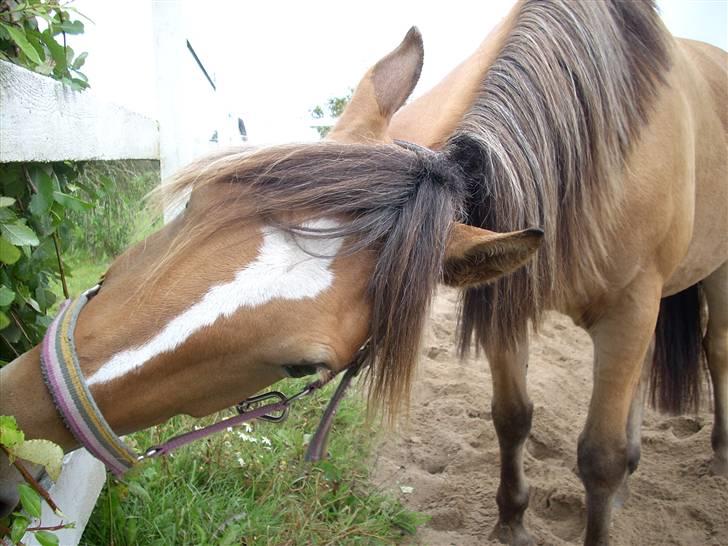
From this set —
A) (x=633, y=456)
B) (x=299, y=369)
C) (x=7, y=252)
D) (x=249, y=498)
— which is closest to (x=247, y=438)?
(x=249, y=498)

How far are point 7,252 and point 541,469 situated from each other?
7.72 feet

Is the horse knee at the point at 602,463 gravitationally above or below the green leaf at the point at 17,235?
below

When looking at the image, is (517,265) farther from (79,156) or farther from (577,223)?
(79,156)

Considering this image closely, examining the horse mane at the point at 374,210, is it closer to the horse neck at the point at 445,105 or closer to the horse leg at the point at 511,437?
the horse neck at the point at 445,105

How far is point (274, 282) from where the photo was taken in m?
1.03

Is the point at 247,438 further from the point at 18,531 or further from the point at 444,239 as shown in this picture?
the point at 444,239

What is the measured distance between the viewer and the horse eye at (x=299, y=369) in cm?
105

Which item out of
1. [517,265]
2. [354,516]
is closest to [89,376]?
[517,265]

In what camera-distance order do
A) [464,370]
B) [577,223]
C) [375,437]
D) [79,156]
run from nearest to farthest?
[79,156], [577,223], [375,437], [464,370]

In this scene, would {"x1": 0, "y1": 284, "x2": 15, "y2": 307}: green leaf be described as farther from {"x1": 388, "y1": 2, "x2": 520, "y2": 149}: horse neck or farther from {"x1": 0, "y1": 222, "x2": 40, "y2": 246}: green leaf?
{"x1": 388, "y1": 2, "x2": 520, "y2": 149}: horse neck

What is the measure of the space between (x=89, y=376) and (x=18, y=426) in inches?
5.4

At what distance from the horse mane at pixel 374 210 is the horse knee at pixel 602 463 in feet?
3.68

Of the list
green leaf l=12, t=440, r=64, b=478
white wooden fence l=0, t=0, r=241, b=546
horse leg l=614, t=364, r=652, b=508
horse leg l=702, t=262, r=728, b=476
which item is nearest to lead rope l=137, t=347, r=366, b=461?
green leaf l=12, t=440, r=64, b=478

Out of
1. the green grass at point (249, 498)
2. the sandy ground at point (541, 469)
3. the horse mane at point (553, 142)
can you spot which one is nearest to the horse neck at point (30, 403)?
the green grass at point (249, 498)
